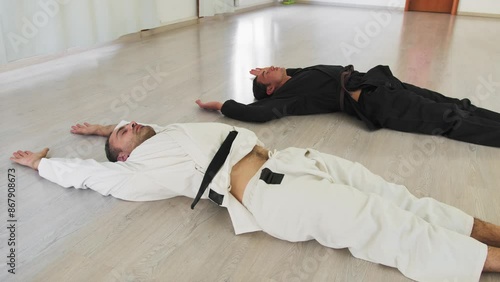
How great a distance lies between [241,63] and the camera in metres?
3.28

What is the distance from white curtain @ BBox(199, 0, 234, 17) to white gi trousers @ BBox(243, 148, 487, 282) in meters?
4.05

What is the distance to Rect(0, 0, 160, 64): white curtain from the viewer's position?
8.63 feet

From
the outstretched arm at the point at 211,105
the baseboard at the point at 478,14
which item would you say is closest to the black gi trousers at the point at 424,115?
the outstretched arm at the point at 211,105

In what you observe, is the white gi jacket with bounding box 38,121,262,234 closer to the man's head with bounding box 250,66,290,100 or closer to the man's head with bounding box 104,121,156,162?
the man's head with bounding box 104,121,156,162

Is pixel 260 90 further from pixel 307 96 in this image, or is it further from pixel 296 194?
pixel 296 194

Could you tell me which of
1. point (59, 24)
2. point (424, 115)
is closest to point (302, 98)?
point (424, 115)

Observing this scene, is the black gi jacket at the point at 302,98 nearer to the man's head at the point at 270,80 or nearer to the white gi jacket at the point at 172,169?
the man's head at the point at 270,80

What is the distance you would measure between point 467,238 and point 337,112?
127 cm

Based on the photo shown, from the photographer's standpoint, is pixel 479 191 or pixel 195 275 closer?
pixel 195 275

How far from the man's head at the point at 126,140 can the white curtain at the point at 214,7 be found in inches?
148

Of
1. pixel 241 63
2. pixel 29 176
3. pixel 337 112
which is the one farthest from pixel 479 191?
pixel 241 63

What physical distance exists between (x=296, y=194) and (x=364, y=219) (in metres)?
0.20

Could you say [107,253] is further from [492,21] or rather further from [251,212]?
[492,21]

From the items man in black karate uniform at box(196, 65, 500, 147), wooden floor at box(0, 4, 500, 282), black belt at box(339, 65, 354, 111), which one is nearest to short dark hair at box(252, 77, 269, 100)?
man in black karate uniform at box(196, 65, 500, 147)
